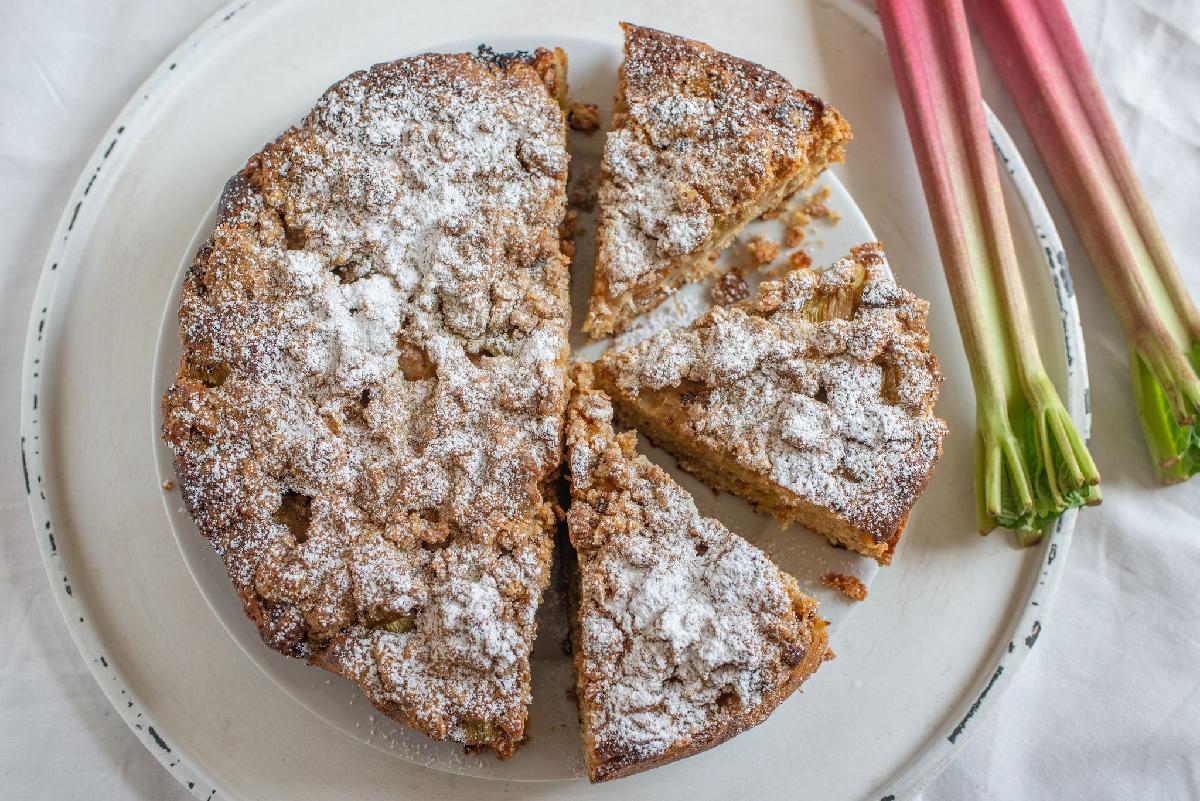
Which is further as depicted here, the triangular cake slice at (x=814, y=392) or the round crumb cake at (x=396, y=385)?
the triangular cake slice at (x=814, y=392)

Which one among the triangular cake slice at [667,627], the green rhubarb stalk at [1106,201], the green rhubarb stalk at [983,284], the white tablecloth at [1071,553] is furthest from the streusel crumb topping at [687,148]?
the white tablecloth at [1071,553]

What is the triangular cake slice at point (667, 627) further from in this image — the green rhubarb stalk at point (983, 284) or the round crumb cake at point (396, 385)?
the green rhubarb stalk at point (983, 284)

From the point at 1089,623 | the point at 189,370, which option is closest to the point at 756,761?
the point at 1089,623

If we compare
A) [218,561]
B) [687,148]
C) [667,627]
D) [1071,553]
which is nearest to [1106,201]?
[1071,553]

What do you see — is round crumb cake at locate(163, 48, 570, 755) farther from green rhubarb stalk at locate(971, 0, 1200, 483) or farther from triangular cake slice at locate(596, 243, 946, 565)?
green rhubarb stalk at locate(971, 0, 1200, 483)

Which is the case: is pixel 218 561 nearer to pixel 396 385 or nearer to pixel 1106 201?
pixel 396 385

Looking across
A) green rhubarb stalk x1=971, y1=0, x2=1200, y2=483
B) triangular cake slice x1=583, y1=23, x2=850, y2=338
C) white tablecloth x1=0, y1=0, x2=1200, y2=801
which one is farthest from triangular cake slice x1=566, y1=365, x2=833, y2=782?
green rhubarb stalk x1=971, y1=0, x2=1200, y2=483

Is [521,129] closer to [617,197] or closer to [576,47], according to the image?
[617,197]
